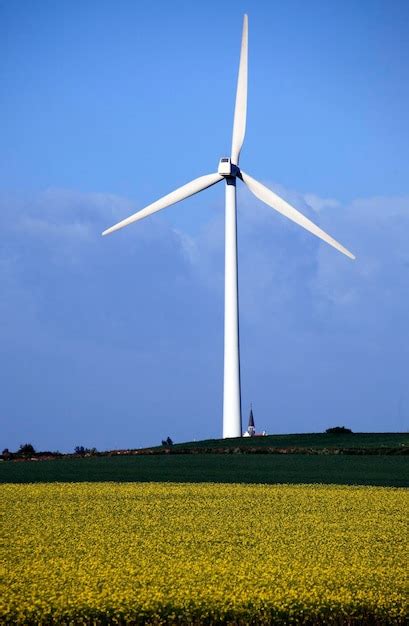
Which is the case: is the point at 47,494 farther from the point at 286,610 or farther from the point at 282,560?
the point at 286,610

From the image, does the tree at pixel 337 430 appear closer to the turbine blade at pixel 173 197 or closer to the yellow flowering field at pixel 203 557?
the turbine blade at pixel 173 197

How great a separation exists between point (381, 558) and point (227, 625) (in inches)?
222

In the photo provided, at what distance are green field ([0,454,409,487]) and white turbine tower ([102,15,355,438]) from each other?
272 inches

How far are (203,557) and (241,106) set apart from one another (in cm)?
5014

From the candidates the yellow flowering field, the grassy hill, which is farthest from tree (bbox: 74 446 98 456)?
the yellow flowering field

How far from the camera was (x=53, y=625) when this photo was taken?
15.6 metres

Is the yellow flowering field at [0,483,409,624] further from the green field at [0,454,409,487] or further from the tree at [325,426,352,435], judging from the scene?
the tree at [325,426,352,435]

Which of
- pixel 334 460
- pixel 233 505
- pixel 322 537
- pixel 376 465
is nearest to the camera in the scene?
pixel 322 537

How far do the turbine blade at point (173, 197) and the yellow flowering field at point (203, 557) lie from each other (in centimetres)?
3397

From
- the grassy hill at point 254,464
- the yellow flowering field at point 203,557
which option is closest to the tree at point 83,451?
the grassy hill at point 254,464

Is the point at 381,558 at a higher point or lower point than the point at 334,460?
lower

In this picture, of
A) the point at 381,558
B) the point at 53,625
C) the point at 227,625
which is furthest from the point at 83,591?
the point at 381,558

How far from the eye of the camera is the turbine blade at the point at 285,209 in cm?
6241

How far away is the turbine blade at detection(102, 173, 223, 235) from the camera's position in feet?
212
